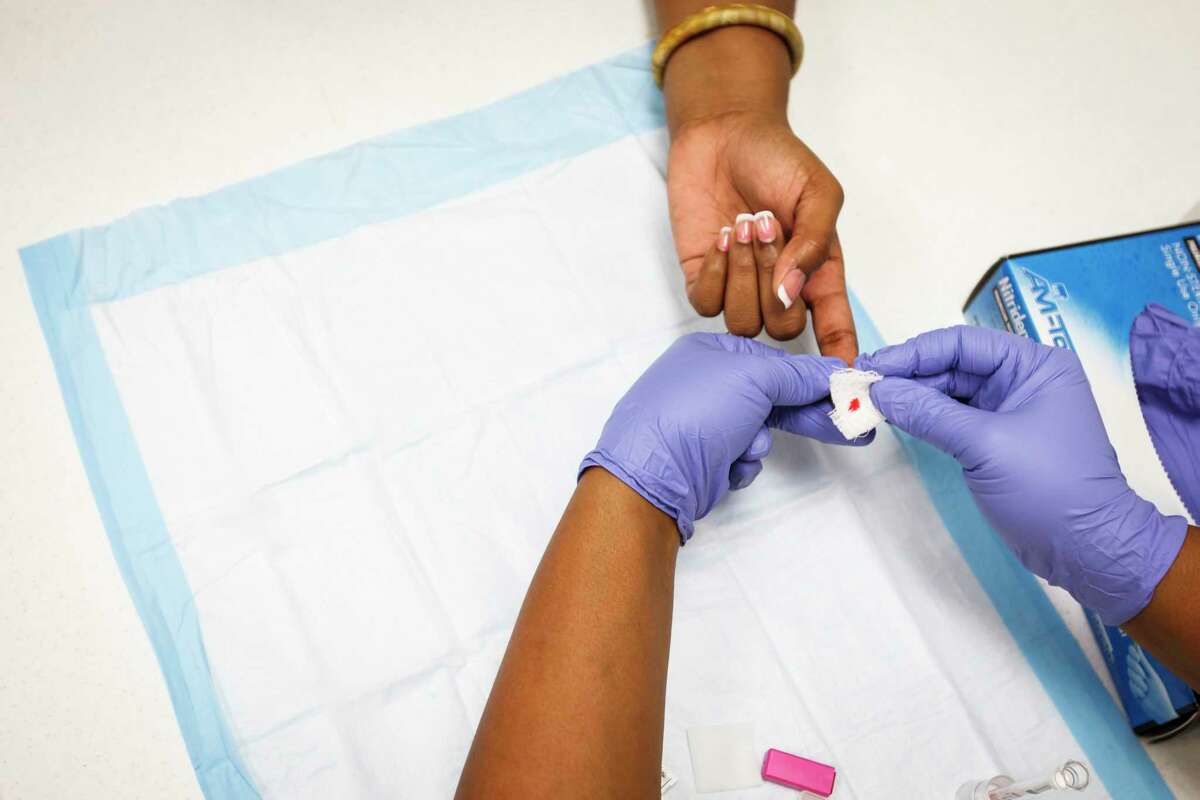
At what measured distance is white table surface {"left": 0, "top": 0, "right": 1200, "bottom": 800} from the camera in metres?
1.23

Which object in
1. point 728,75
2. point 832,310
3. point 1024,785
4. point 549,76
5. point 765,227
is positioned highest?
point 549,76

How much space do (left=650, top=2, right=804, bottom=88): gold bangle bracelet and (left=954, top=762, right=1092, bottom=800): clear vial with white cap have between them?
1082 millimetres

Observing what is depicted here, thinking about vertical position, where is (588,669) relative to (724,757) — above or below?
above

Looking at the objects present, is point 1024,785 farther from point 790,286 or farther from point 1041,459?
point 790,286

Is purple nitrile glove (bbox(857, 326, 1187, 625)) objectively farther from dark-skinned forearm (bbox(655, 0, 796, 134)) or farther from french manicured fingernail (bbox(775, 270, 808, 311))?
dark-skinned forearm (bbox(655, 0, 796, 134))

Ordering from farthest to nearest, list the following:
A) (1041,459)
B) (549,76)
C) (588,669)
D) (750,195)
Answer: (549,76)
(750,195)
(1041,459)
(588,669)

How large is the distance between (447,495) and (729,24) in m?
0.86

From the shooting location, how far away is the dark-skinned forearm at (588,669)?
701mm

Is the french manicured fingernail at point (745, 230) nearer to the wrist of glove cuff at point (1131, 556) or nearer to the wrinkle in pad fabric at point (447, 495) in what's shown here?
the wrinkle in pad fabric at point (447, 495)

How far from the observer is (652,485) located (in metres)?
0.87

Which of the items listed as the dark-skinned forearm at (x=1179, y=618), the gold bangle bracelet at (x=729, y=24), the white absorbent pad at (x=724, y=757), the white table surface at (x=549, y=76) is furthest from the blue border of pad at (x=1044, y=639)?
the gold bangle bracelet at (x=729, y=24)

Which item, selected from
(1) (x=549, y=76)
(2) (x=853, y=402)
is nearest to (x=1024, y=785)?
(2) (x=853, y=402)

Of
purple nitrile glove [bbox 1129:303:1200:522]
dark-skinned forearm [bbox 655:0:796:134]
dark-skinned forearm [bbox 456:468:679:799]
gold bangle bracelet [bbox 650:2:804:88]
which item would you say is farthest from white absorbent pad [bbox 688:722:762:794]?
gold bangle bracelet [bbox 650:2:804:88]

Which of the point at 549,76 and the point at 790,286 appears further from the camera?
the point at 549,76
